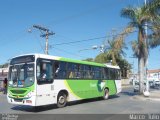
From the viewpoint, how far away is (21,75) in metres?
16.1

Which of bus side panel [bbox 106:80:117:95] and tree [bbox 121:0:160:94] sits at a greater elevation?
tree [bbox 121:0:160:94]

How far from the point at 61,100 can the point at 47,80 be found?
2.02 meters

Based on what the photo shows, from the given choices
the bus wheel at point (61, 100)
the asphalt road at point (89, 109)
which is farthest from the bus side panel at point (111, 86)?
the bus wheel at point (61, 100)

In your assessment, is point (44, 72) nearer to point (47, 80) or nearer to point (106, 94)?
point (47, 80)

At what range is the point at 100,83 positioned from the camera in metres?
22.5

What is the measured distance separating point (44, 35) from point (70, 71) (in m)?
22.5

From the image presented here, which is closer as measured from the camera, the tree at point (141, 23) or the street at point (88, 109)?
the street at point (88, 109)

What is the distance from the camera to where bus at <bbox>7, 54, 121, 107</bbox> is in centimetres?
1563

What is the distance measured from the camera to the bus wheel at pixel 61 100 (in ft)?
57.6

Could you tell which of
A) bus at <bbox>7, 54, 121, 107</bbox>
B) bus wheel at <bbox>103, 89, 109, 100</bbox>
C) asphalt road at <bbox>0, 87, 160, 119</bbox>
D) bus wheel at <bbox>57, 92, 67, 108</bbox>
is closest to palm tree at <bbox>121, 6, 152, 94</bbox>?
bus wheel at <bbox>103, 89, 109, 100</bbox>

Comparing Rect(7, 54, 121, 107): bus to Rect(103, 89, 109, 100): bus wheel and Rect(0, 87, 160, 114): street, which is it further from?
Rect(103, 89, 109, 100): bus wheel

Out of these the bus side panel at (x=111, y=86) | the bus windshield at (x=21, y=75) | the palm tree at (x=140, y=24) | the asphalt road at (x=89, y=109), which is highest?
the palm tree at (x=140, y=24)

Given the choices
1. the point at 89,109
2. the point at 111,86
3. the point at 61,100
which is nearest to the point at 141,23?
the point at 111,86

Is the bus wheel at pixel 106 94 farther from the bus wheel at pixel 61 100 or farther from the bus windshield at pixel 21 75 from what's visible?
the bus windshield at pixel 21 75
